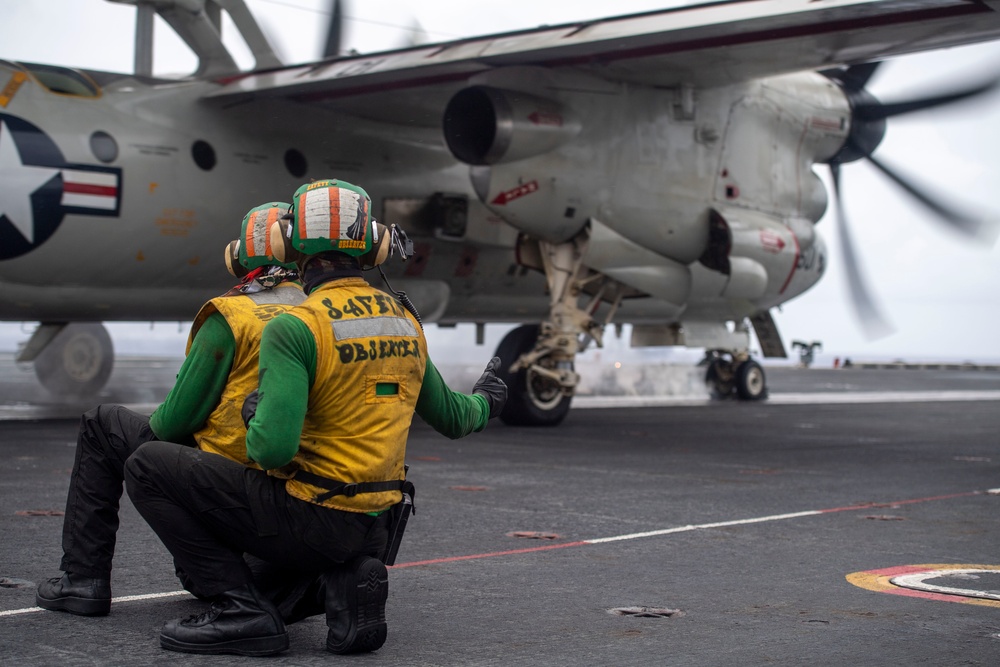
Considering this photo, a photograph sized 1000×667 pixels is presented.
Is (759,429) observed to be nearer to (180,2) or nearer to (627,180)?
(627,180)

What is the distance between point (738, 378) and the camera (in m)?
20.5

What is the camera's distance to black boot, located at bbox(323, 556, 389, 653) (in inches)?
148

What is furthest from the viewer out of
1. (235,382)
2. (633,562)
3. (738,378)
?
(738,378)

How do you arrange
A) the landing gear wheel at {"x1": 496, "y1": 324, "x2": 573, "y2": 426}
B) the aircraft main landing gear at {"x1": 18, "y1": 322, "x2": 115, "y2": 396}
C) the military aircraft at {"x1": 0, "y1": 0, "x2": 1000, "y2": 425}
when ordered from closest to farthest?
the military aircraft at {"x1": 0, "y1": 0, "x2": 1000, "y2": 425} < the landing gear wheel at {"x1": 496, "y1": 324, "x2": 573, "y2": 426} < the aircraft main landing gear at {"x1": 18, "y1": 322, "x2": 115, "y2": 396}

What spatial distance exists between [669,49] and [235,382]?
806cm

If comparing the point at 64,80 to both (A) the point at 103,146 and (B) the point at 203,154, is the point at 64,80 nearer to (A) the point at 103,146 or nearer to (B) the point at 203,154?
(A) the point at 103,146

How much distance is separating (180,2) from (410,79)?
3021 mm

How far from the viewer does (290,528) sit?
3836mm

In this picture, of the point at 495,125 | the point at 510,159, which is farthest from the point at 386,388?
the point at 510,159

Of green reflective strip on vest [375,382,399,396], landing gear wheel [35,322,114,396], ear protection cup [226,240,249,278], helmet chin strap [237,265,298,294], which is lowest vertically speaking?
landing gear wheel [35,322,114,396]

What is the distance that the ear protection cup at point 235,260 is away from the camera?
4.64 metres

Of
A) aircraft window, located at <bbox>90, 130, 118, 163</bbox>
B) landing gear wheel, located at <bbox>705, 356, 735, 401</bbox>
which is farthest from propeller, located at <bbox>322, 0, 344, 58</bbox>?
landing gear wheel, located at <bbox>705, 356, 735, 401</bbox>

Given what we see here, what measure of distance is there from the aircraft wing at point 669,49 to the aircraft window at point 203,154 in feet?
Result: 1.78

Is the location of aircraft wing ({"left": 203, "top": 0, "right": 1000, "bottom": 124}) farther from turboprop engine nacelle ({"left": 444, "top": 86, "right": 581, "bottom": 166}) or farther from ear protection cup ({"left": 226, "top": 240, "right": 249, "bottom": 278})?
ear protection cup ({"left": 226, "top": 240, "right": 249, "bottom": 278})
